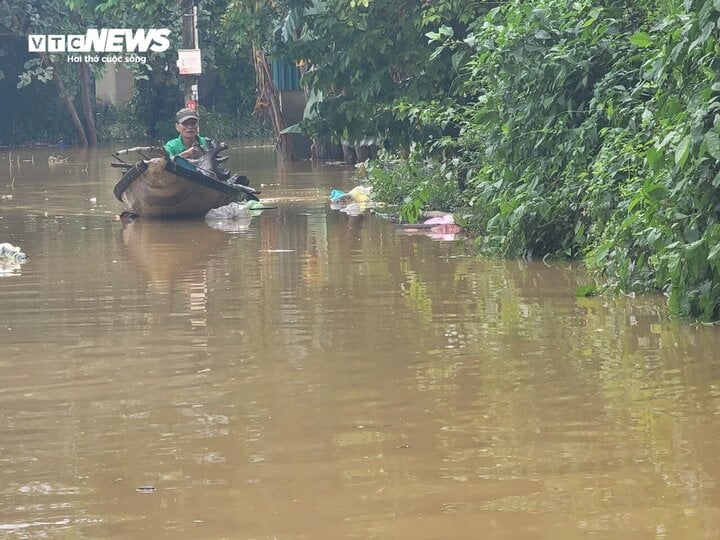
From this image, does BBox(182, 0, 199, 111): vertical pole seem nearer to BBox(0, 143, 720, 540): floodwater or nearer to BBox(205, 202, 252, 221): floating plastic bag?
BBox(205, 202, 252, 221): floating plastic bag

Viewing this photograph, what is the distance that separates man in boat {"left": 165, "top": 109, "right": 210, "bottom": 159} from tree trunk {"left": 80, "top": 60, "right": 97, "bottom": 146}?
76.9 feet

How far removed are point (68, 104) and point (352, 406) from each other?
34.0 metres

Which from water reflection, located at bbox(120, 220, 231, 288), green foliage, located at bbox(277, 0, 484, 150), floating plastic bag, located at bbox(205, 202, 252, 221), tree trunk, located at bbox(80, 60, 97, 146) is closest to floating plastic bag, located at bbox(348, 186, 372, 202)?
green foliage, located at bbox(277, 0, 484, 150)

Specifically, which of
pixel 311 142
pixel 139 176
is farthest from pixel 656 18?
pixel 311 142

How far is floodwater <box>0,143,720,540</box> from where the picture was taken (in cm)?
441

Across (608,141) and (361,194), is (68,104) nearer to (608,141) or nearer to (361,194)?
(361,194)

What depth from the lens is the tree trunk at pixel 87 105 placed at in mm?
38906

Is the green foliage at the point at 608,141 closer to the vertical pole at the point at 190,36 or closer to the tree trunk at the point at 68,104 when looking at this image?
the vertical pole at the point at 190,36

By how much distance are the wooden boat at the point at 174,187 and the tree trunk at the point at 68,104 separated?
22.7 m

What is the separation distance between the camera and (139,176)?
15.3 metres

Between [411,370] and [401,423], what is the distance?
1075 mm

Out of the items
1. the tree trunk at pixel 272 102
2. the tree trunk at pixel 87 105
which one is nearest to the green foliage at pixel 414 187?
the tree trunk at pixel 272 102

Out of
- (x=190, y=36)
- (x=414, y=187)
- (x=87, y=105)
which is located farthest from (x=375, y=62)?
(x=87, y=105)

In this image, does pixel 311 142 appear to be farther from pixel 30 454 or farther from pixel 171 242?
pixel 30 454
